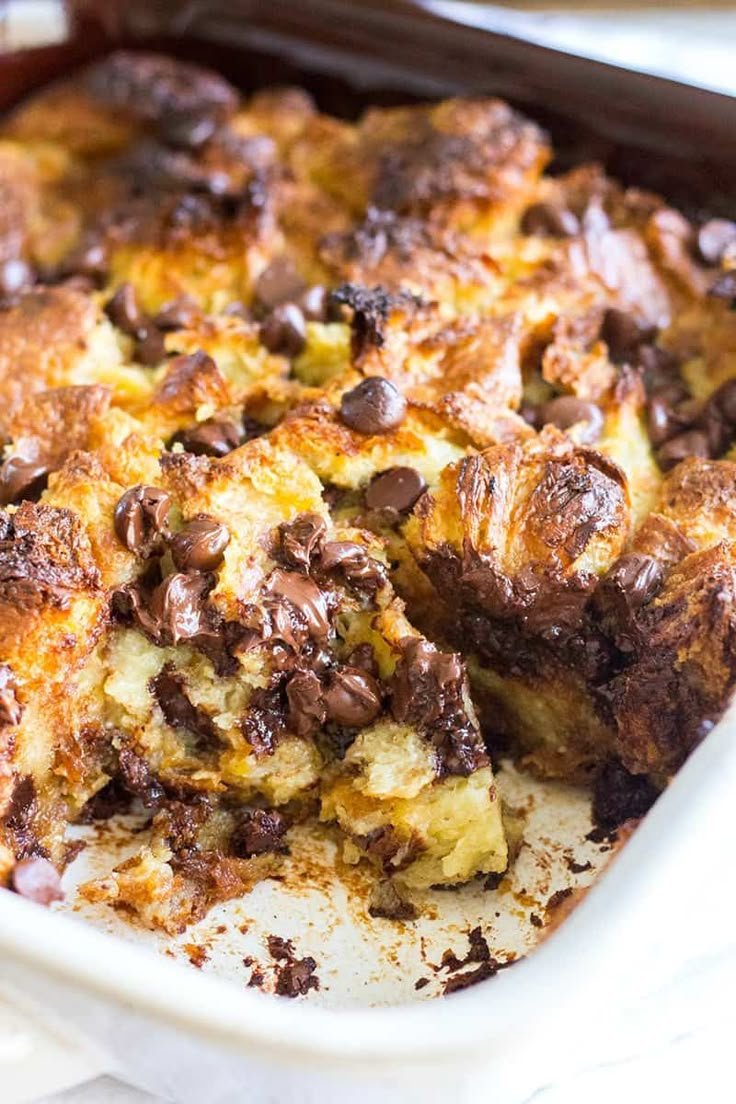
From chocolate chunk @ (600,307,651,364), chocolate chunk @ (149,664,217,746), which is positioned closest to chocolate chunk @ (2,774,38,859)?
chocolate chunk @ (149,664,217,746)

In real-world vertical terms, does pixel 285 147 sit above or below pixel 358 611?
above

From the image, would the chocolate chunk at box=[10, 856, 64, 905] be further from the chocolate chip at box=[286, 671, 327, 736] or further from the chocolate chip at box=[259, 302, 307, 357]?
the chocolate chip at box=[259, 302, 307, 357]

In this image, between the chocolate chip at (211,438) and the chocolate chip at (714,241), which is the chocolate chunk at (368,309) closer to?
the chocolate chip at (211,438)

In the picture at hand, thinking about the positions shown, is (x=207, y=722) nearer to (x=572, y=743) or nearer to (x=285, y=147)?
A: (x=572, y=743)

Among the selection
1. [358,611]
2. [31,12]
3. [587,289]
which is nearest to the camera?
[358,611]

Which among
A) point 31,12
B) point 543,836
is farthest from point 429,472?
point 31,12

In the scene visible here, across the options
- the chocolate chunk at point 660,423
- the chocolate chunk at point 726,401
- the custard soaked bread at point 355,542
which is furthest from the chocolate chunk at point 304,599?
the chocolate chunk at point 726,401

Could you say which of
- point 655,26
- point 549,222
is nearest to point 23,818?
point 549,222
